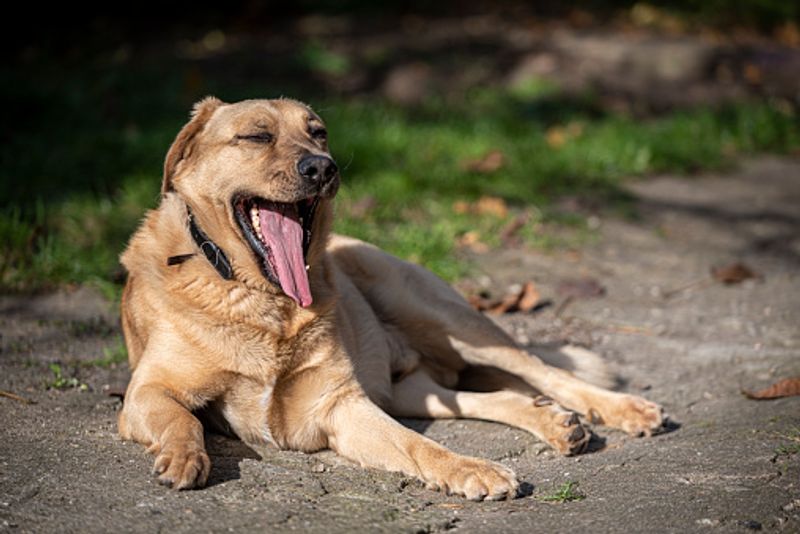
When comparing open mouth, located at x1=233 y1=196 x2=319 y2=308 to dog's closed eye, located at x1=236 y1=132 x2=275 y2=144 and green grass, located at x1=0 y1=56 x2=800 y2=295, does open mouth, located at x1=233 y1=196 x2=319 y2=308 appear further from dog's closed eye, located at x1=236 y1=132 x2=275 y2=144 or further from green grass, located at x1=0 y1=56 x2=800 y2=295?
green grass, located at x1=0 y1=56 x2=800 y2=295

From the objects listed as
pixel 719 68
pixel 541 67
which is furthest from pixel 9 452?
pixel 719 68

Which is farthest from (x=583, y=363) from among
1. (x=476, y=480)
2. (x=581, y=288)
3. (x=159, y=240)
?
(x=159, y=240)

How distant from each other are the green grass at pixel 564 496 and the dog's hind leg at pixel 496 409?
50 centimetres

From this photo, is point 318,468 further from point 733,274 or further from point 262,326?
point 733,274

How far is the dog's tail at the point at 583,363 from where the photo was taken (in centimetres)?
507

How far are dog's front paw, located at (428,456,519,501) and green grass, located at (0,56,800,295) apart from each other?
2.73 metres

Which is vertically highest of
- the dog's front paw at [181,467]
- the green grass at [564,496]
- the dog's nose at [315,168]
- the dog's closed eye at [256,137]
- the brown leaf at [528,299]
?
the dog's closed eye at [256,137]

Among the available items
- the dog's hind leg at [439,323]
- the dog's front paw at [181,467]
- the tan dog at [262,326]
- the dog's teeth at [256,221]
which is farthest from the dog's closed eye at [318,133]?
the dog's front paw at [181,467]

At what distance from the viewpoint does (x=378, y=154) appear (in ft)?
27.0

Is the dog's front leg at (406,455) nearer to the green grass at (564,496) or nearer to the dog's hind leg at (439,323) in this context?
the green grass at (564,496)

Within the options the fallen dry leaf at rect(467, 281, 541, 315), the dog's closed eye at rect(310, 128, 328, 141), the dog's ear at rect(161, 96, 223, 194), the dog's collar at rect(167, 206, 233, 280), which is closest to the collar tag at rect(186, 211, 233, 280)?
the dog's collar at rect(167, 206, 233, 280)

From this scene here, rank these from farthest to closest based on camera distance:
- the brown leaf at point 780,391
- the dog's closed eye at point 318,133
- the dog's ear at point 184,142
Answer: the brown leaf at point 780,391 → the dog's closed eye at point 318,133 → the dog's ear at point 184,142

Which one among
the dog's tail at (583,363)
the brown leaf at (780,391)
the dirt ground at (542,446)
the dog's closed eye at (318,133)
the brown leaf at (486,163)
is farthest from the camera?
the brown leaf at (486,163)

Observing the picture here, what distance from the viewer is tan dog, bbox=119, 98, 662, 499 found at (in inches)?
155
